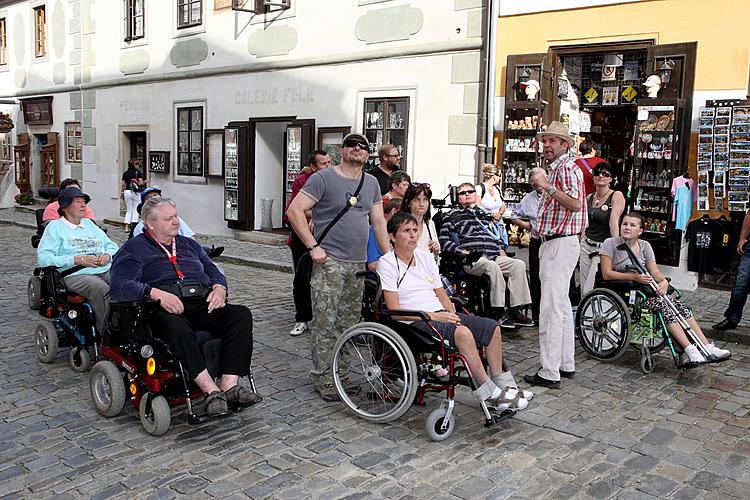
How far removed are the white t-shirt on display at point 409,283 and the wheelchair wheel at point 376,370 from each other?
0.32 m

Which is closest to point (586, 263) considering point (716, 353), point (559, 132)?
point (716, 353)

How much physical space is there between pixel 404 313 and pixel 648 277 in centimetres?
226

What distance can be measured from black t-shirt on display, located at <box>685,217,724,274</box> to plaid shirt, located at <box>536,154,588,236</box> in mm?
4121

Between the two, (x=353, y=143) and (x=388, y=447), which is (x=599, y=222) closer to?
(x=353, y=143)

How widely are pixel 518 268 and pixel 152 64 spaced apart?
12241mm

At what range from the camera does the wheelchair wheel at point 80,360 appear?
17.7 ft

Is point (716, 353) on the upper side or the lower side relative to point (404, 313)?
lower

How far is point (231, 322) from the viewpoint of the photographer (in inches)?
174

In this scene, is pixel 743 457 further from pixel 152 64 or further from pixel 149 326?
pixel 152 64

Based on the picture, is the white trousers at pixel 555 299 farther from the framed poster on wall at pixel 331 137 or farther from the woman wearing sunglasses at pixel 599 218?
the framed poster on wall at pixel 331 137

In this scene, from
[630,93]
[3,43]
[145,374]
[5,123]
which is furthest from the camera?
[3,43]

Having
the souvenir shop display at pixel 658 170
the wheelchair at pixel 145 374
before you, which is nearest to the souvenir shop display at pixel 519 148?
the souvenir shop display at pixel 658 170

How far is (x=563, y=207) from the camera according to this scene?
16.4 ft

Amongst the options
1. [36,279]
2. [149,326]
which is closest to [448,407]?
[149,326]
